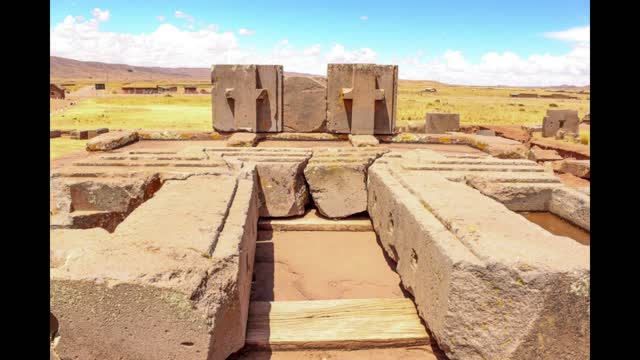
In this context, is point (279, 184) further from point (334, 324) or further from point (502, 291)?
point (502, 291)

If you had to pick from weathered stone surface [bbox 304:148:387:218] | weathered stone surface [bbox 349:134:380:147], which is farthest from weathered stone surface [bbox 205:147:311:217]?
weathered stone surface [bbox 349:134:380:147]

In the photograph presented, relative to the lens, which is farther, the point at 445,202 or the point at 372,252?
the point at 372,252

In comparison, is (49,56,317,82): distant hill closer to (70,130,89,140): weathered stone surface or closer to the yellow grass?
the yellow grass

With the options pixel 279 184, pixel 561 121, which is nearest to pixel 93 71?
pixel 561 121

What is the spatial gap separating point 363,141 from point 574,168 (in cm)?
458

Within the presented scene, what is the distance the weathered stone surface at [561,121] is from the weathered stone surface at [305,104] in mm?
12093

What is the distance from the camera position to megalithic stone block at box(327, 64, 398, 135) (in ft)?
22.3

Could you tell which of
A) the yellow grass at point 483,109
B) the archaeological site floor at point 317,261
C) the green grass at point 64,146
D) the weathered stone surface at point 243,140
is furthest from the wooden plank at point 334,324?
the yellow grass at point 483,109

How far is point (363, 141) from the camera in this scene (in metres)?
6.06

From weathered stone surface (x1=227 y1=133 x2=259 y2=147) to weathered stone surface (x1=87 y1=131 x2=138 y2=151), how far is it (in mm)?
1521

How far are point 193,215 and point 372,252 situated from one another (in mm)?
1759

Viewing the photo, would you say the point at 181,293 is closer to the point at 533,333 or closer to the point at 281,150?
the point at 533,333

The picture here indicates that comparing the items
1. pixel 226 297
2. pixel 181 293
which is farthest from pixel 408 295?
pixel 181 293

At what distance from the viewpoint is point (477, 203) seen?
9.87ft
